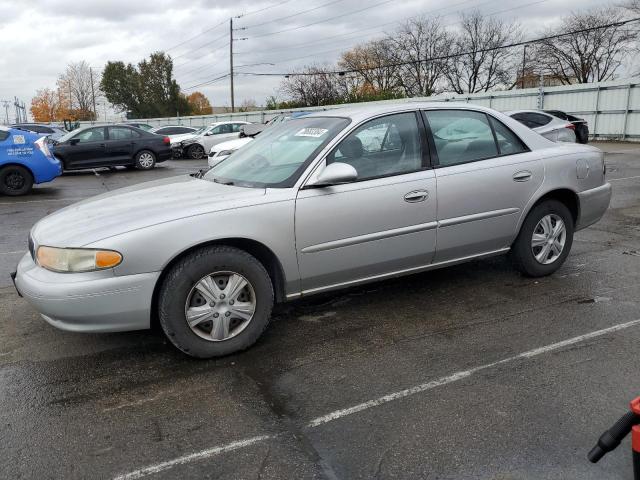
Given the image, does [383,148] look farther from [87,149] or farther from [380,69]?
[380,69]

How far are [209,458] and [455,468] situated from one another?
114 centimetres

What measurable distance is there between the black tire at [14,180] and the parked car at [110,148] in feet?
15.8

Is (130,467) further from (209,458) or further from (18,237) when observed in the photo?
(18,237)

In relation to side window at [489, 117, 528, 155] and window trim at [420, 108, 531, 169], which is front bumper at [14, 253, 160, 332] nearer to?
window trim at [420, 108, 531, 169]

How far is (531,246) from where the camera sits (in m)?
5.03

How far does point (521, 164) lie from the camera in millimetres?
4816

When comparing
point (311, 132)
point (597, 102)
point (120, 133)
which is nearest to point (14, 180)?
point (120, 133)

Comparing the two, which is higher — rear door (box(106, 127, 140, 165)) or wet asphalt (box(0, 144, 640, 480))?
rear door (box(106, 127, 140, 165))

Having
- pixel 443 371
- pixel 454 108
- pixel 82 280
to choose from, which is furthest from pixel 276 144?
pixel 443 371

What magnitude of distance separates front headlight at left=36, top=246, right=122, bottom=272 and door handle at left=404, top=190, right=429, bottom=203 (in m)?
2.09

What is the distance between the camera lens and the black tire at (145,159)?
58.8 ft

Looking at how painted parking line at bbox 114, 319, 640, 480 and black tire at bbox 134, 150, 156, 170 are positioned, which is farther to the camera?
black tire at bbox 134, 150, 156, 170

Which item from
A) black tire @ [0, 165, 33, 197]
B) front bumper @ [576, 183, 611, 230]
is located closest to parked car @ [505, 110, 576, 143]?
front bumper @ [576, 183, 611, 230]

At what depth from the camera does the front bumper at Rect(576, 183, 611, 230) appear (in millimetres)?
5223
